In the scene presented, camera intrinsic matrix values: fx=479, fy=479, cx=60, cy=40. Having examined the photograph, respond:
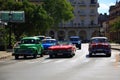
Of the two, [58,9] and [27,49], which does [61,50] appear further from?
[58,9]

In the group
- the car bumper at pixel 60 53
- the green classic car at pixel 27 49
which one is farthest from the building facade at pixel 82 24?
the car bumper at pixel 60 53

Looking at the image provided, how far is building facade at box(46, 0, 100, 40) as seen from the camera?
16062 centimetres

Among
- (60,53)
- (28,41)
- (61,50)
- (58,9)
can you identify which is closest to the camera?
(61,50)

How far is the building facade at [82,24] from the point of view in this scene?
161 metres

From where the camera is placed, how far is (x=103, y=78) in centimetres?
2031

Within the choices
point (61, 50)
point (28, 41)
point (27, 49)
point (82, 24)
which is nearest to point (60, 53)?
point (61, 50)

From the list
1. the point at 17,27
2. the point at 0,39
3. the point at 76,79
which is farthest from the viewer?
the point at 17,27

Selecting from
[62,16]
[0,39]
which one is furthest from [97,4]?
[0,39]

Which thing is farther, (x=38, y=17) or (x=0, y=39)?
(x=38, y=17)

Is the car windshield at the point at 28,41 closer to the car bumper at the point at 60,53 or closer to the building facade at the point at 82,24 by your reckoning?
the car bumper at the point at 60,53

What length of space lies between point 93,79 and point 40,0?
457 ft

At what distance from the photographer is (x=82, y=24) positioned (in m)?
163

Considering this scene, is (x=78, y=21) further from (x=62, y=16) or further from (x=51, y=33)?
(x=62, y=16)

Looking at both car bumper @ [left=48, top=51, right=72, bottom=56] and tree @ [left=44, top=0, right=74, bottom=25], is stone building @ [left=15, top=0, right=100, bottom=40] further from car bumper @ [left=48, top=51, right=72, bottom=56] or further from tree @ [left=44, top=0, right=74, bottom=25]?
car bumper @ [left=48, top=51, right=72, bottom=56]
